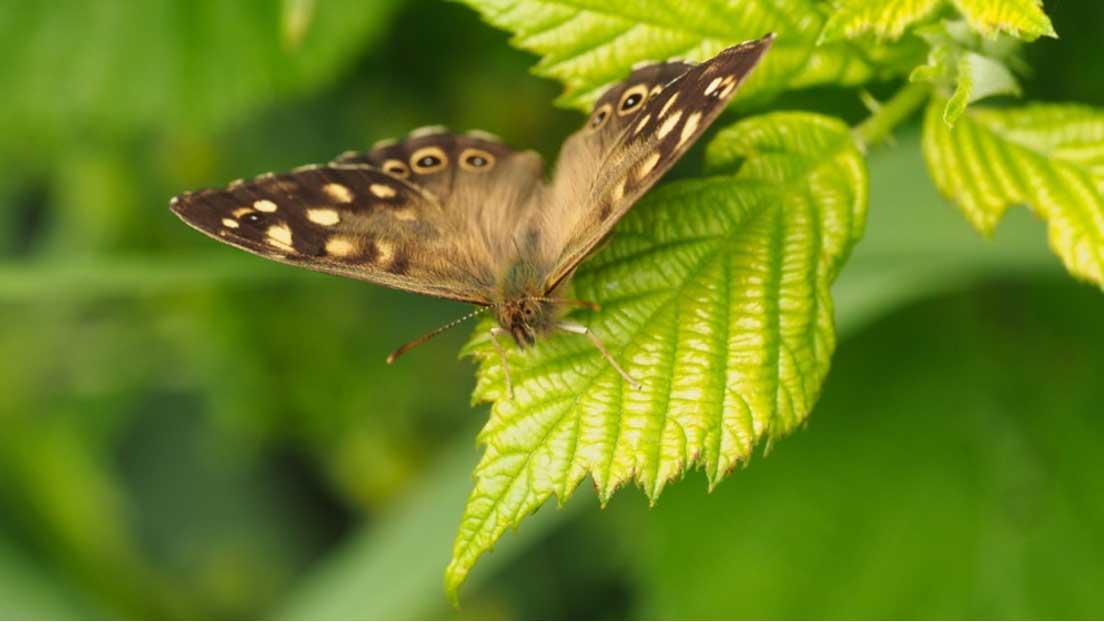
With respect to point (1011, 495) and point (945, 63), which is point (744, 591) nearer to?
point (1011, 495)

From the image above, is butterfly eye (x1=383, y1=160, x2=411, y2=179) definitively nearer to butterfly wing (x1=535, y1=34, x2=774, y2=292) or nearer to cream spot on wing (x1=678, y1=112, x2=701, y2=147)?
butterfly wing (x1=535, y1=34, x2=774, y2=292)

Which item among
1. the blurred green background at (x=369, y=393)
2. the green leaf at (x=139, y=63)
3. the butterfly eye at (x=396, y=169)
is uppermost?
the green leaf at (x=139, y=63)

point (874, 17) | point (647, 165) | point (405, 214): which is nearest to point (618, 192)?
point (647, 165)

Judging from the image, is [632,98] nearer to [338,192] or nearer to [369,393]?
[338,192]

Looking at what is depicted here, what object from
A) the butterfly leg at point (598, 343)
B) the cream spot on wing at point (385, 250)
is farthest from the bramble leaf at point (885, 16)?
the cream spot on wing at point (385, 250)

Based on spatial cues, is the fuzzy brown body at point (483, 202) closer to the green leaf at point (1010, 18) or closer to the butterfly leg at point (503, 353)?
the butterfly leg at point (503, 353)

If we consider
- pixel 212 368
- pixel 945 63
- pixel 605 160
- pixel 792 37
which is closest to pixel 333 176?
pixel 605 160
